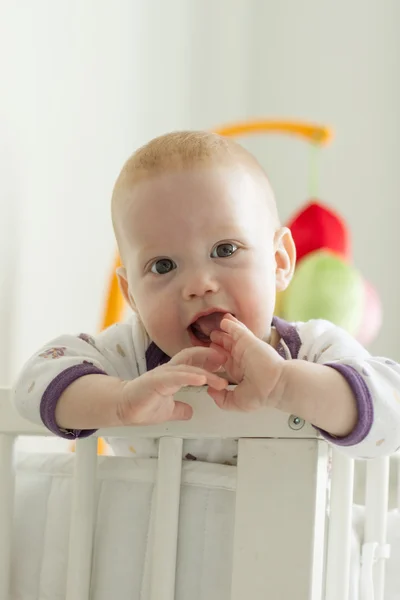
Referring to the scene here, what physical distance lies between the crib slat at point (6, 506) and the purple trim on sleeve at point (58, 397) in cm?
11

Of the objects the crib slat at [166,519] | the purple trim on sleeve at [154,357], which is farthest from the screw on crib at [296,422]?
the purple trim on sleeve at [154,357]

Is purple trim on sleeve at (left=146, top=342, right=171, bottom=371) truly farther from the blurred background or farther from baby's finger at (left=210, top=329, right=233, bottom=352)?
the blurred background

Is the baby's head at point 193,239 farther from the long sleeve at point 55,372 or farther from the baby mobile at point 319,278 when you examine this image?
the baby mobile at point 319,278

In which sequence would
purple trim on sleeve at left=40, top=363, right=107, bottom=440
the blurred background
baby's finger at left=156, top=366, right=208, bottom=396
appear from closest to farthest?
baby's finger at left=156, top=366, right=208, bottom=396 < purple trim on sleeve at left=40, top=363, right=107, bottom=440 < the blurred background

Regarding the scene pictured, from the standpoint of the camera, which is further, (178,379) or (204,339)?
(204,339)

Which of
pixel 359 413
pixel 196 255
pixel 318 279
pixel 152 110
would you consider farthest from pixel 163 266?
pixel 152 110

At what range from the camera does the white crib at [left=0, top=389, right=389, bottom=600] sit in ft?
2.12

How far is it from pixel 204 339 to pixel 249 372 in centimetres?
14

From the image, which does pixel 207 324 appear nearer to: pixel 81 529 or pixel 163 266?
pixel 163 266

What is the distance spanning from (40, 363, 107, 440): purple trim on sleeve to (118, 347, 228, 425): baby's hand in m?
0.06

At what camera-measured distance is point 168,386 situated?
0.64 m

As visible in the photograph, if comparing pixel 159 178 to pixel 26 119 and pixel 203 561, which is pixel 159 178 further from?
pixel 26 119

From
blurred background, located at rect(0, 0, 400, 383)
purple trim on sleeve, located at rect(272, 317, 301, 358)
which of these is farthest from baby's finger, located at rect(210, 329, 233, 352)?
blurred background, located at rect(0, 0, 400, 383)

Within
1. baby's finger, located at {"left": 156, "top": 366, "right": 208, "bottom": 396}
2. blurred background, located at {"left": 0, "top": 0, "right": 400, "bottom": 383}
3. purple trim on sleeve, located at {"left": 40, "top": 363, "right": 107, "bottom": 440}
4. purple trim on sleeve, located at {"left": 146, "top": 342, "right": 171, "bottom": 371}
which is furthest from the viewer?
blurred background, located at {"left": 0, "top": 0, "right": 400, "bottom": 383}
